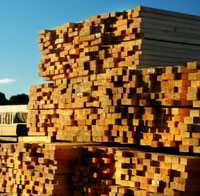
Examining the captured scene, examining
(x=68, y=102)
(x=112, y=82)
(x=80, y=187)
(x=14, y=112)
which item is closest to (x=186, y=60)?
(x=112, y=82)

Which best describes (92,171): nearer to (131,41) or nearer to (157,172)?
(157,172)

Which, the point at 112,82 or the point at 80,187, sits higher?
the point at 112,82

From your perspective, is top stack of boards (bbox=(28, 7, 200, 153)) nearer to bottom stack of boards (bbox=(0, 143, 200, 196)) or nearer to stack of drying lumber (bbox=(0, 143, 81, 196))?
bottom stack of boards (bbox=(0, 143, 200, 196))

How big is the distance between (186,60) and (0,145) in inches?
153

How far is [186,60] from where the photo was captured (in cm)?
834

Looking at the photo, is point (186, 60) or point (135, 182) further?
point (186, 60)

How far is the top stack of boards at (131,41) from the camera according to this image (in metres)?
7.93

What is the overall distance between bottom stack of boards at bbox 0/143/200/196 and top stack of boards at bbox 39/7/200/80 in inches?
56.0

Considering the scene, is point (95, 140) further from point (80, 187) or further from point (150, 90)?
point (150, 90)

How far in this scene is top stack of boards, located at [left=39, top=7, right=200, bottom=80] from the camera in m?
7.93

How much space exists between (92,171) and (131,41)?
6.76ft

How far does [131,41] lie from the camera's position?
26.3 feet

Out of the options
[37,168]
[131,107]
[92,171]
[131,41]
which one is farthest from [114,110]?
[37,168]

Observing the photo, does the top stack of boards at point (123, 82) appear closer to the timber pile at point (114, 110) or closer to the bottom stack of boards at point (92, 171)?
the timber pile at point (114, 110)
